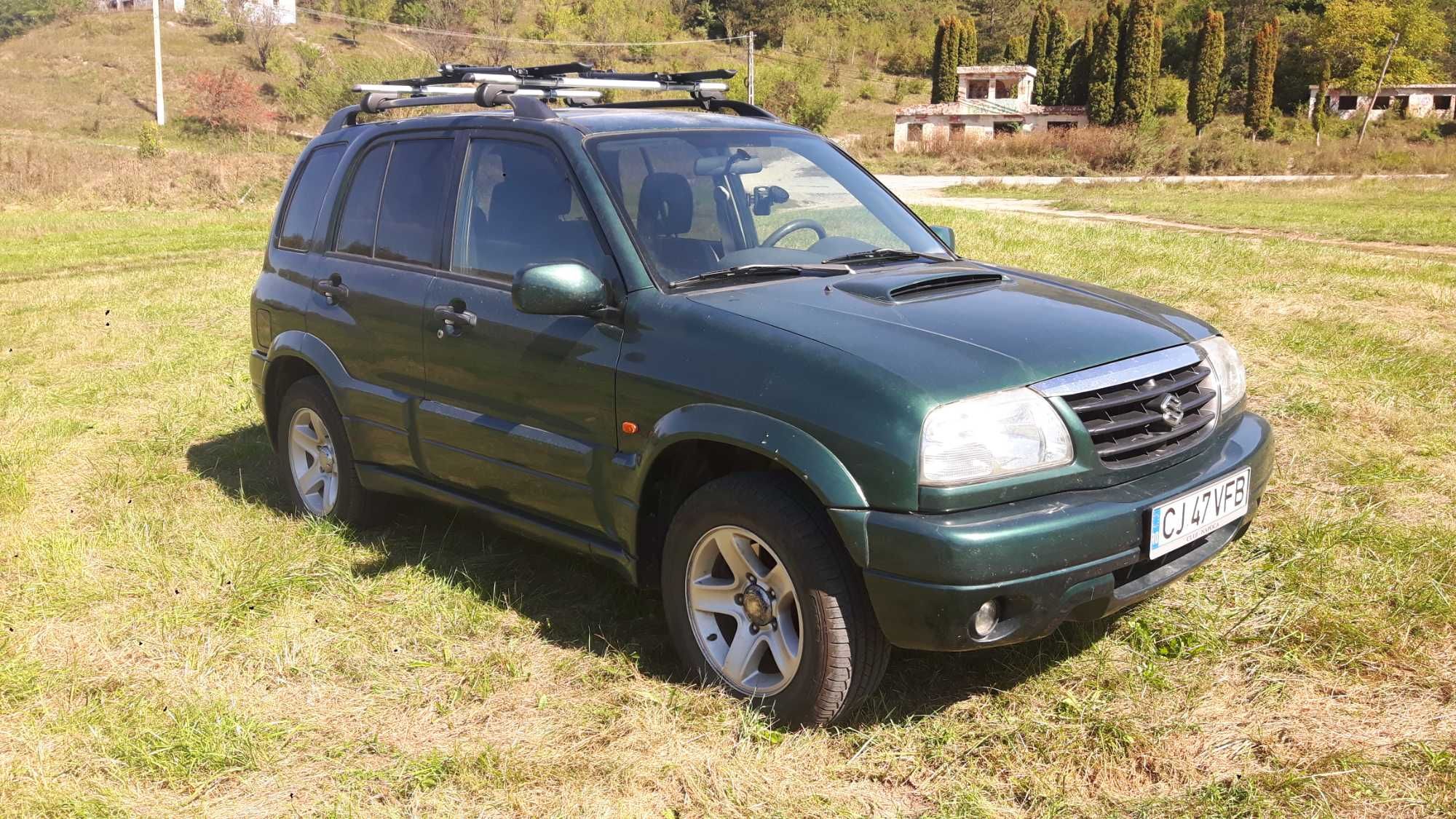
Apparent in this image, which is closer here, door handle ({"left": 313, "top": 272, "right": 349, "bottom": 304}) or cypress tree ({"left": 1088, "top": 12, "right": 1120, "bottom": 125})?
door handle ({"left": 313, "top": 272, "right": 349, "bottom": 304})

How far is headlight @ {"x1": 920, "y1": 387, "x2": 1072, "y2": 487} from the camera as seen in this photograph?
291 centimetres

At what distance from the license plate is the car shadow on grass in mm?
676

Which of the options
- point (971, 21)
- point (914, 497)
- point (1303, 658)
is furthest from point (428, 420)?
point (971, 21)

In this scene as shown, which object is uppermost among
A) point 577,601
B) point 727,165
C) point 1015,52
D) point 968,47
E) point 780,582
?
point 1015,52

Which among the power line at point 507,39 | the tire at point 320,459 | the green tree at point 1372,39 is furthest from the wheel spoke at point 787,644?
the power line at point 507,39

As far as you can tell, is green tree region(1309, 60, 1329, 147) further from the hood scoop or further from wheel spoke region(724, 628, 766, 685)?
wheel spoke region(724, 628, 766, 685)

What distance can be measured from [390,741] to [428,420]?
4.39 ft

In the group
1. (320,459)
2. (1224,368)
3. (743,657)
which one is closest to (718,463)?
(743,657)

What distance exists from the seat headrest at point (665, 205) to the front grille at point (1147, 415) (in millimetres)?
1436

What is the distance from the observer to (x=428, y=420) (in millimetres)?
4379

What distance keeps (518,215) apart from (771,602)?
1.71 meters

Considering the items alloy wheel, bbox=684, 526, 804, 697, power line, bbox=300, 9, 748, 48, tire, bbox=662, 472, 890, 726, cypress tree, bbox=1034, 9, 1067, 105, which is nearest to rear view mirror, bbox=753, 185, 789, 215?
tire, bbox=662, 472, 890, 726

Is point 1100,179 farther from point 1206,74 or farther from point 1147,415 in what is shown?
point 1147,415

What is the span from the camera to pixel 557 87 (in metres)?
5.09
